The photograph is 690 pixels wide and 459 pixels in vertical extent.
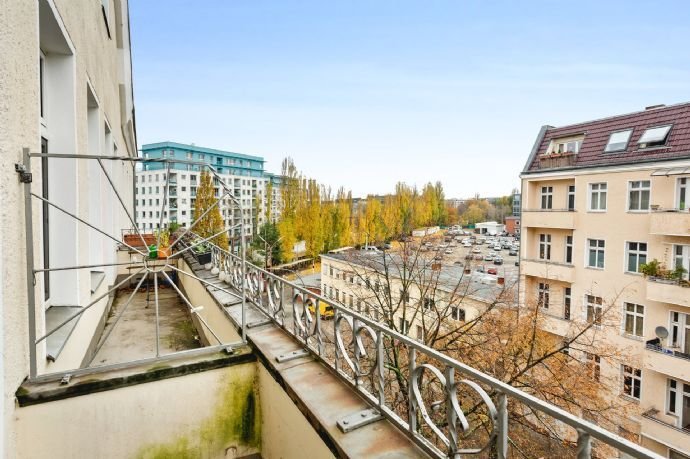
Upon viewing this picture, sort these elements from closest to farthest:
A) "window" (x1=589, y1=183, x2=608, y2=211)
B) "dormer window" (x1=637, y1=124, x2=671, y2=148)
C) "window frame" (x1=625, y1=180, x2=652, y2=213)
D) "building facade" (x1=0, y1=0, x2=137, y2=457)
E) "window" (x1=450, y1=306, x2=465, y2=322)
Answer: "building facade" (x1=0, y1=0, x2=137, y2=457) → "window" (x1=450, y1=306, x2=465, y2=322) → "window frame" (x1=625, y1=180, x2=652, y2=213) → "dormer window" (x1=637, y1=124, x2=671, y2=148) → "window" (x1=589, y1=183, x2=608, y2=211)

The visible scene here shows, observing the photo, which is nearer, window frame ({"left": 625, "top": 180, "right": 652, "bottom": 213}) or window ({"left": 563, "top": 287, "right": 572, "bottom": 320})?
window frame ({"left": 625, "top": 180, "right": 652, "bottom": 213})

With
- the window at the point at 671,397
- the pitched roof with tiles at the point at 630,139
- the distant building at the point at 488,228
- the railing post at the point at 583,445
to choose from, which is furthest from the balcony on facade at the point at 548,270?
the distant building at the point at 488,228

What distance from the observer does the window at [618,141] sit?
16906 millimetres

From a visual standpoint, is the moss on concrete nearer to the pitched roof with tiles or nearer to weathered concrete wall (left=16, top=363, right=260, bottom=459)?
weathered concrete wall (left=16, top=363, right=260, bottom=459)

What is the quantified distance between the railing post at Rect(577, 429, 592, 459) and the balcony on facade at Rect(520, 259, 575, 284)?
19.7 metres

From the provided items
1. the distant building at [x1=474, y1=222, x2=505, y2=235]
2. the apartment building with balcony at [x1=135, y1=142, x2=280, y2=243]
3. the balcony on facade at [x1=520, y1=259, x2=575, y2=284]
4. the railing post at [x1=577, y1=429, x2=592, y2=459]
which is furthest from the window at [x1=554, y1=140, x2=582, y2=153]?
the distant building at [x1=474, y1=222, x2=505, y2=235]

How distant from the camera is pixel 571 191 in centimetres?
1914

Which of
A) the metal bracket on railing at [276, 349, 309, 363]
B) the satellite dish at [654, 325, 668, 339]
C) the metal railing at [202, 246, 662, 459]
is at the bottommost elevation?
the satellite dish at [654, 325, 668, 339]

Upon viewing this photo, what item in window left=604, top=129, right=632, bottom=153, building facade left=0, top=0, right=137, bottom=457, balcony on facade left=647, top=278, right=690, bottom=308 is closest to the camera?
building facade left=0, top=0, right=137, bottom=457

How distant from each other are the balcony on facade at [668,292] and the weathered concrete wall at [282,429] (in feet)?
55.2

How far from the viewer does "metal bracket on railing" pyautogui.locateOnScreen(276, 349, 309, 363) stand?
10.0 ft

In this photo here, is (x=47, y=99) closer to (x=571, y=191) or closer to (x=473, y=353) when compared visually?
(x=473, y=353)

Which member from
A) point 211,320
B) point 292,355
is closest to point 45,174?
point 292,355

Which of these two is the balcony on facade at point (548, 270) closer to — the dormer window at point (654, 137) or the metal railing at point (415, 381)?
the dormer window at point (654, 137)
